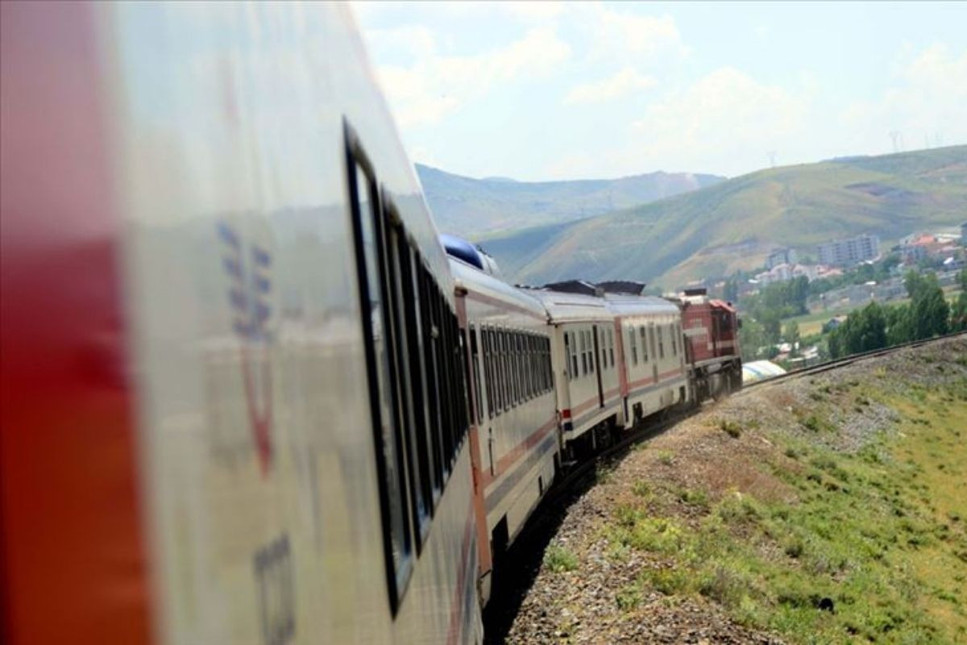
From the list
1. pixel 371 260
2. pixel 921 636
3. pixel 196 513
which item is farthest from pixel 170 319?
pixel 921 636

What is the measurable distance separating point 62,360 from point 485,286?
1228cm

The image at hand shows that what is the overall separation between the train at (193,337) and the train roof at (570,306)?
1714 cm

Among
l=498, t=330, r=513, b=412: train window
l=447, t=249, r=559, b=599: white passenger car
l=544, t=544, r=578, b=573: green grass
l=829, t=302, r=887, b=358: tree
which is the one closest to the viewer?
l=447, t=249, r=559, b=599: white passenger car

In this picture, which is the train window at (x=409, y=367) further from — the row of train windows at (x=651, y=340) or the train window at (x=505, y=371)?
the row of train windows at (x=651, y=340)

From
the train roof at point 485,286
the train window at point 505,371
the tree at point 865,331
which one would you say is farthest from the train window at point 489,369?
the tree at point 865,331

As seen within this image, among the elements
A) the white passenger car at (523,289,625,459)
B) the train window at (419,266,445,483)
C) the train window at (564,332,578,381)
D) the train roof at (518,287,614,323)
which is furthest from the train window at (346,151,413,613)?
the train window at (564,332,578,381)

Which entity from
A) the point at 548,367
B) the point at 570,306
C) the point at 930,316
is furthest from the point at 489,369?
the point at 930,316

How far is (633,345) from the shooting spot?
31078 millimetres

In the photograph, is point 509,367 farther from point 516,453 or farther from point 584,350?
point 584,350

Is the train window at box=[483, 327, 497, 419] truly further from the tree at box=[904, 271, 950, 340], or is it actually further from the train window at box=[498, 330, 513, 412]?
the tree at box=[904, 271, 950, 340]

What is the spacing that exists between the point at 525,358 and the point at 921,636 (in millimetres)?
7837

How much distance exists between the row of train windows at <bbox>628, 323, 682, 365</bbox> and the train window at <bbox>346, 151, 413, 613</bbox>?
2703 cm

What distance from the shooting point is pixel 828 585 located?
69.7 ft

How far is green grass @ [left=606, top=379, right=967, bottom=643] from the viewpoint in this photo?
18.0 meters
